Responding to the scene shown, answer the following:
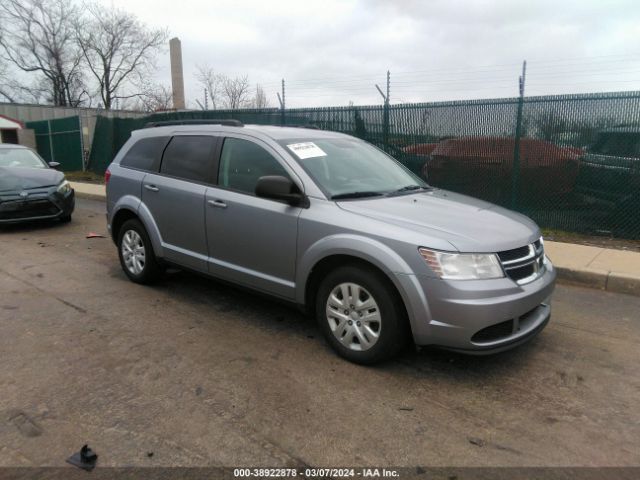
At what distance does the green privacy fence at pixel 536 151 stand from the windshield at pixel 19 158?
6.63 metres

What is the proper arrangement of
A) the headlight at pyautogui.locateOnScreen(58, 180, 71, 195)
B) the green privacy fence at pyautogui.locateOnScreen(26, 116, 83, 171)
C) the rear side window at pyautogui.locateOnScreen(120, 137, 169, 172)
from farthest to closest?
the green privacy fence at pyautogui.locateOnScreen(26, 116, 83, 171), the headlight at pyautogui.locateOnScreen(58, 180, 71, 195), the rear side window at pyautogui.locateOnScreen(120, 137, 169, 172)

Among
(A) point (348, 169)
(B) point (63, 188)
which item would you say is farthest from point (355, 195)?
(B) point (63, 188)

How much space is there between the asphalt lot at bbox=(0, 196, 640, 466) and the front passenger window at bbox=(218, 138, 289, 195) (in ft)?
4.05

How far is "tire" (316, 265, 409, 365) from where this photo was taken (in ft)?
11.1

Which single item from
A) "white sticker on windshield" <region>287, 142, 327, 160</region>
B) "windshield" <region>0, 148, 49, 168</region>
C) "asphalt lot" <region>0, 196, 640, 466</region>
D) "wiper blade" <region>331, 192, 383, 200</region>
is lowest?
"asphalt lot" <region>0, 196, 640, 466</region>

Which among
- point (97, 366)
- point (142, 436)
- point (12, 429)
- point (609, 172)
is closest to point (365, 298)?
point (142, 436)

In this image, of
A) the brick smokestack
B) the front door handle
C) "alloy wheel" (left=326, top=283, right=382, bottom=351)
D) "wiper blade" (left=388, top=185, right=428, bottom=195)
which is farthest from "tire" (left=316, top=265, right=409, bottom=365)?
the brick smokestack

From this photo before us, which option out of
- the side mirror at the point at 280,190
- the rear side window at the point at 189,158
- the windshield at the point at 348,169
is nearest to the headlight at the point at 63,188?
the rear side window at the point at 189,158

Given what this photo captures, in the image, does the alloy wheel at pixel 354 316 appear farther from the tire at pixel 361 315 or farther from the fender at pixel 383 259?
the fender at pixel 383 259

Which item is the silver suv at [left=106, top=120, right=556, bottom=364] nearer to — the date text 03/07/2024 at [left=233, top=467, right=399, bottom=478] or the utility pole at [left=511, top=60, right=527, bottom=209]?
the date text 03/07/2024 at [left=233, top=467, right=399, bottom=478]

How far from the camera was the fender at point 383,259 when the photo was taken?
3.24m

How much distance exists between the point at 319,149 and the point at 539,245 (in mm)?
1976

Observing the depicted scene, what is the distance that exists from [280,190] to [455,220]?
4.31 feet

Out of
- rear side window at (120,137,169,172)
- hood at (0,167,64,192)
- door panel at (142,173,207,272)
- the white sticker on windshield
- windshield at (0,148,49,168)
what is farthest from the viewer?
windshield at (0,148,49,168)
